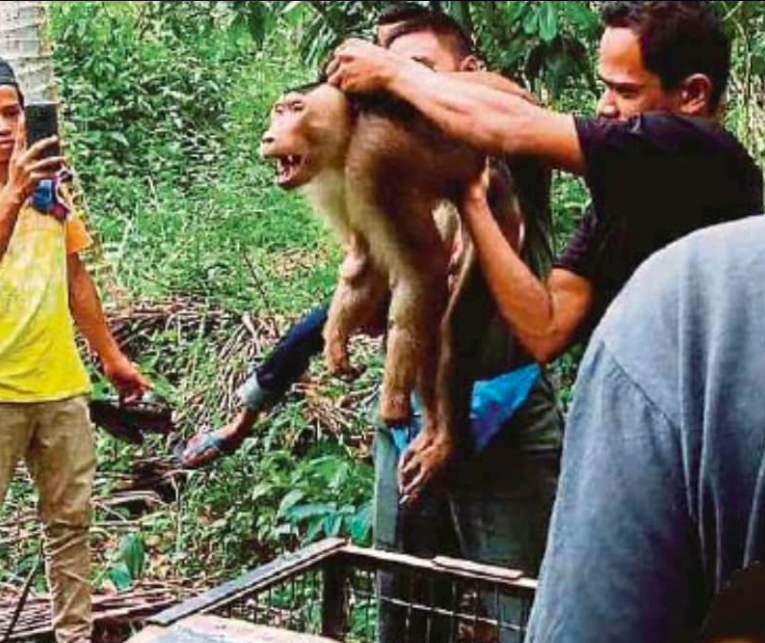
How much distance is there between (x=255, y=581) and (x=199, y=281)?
5.26 feet

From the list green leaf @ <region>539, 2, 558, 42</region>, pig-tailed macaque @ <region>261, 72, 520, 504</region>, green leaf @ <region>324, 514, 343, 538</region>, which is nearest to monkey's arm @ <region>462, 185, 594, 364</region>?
pig-tailed macaque @ <region>261, 72, 520, 504</region>

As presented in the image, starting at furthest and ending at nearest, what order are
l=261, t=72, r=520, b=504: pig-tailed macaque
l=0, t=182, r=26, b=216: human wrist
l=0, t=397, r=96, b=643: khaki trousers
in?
l=0, t=397, r=96, b=643: khaki trousers, l=0, t=182, r=26, b=216: human wrist, l=261, t=72, r=520, b=504: pig-tailed macaque

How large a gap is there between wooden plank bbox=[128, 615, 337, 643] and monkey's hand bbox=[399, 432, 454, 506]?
0.42 metres

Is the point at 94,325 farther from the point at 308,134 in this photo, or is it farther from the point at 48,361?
the point at 308,134

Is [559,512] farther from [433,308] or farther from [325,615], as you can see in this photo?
[433,308]

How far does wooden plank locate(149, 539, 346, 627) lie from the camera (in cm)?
134

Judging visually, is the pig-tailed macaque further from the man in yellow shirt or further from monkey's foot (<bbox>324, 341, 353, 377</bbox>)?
the man in yellow shirt

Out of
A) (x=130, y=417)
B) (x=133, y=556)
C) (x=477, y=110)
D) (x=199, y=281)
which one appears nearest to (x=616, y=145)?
(x=477, y=110)

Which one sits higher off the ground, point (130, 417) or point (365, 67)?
point (365, 67)

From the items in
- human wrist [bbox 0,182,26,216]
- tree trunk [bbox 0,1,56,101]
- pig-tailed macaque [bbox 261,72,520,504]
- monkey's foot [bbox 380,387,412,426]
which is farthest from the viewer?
tree trunk [bbox 0,1,56,101]

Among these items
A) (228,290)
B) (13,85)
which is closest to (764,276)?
(13,85)

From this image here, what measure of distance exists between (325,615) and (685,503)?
115 cm

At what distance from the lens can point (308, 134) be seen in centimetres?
172

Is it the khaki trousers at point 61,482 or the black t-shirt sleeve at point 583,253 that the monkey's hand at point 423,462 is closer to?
the black t-shirt sleeve at point 583,253
